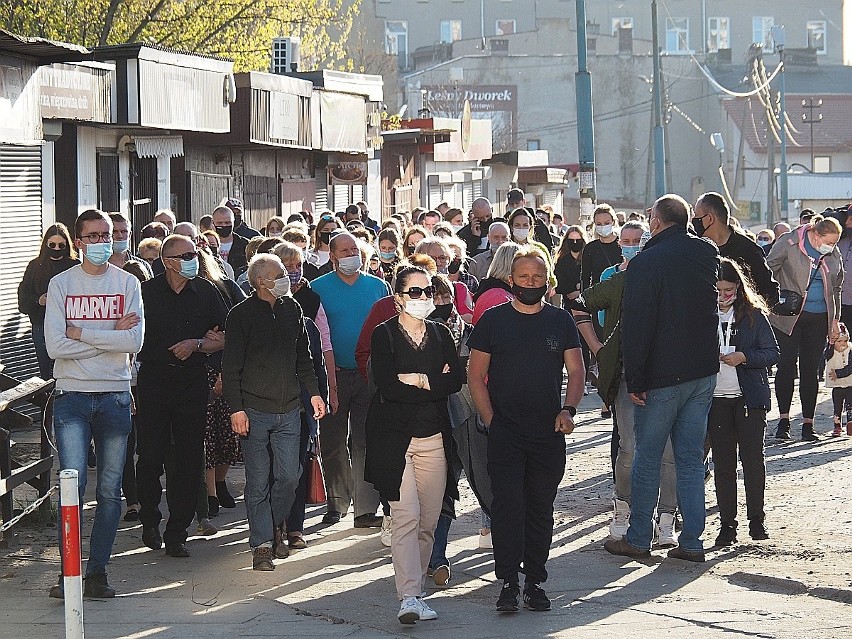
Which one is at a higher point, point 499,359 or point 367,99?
point 367,99

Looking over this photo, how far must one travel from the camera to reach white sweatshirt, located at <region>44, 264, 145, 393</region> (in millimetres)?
8094

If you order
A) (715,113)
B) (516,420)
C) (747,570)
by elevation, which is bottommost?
(747,570)

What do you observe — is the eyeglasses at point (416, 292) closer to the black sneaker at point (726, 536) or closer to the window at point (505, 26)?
the black sneaker at point (726, 536)

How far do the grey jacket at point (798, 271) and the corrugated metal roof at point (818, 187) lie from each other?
54.8m

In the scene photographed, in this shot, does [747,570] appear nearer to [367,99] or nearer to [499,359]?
[499,359]

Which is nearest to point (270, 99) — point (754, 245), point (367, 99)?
point (367, 99)

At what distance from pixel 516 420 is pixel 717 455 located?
87.8 inches

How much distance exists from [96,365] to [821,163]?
234ft

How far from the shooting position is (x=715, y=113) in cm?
7550

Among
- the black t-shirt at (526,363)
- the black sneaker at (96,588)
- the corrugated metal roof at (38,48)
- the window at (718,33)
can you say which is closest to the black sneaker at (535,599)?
the black t-shirt at (526,363)

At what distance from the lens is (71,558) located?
538cm

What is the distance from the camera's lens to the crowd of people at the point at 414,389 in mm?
7934

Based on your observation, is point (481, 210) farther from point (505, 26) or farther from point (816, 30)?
point (816, 30)

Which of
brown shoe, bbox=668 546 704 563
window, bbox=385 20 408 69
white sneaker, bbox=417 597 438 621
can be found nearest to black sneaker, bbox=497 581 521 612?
white sneaker, bbox=417 597 438 621
